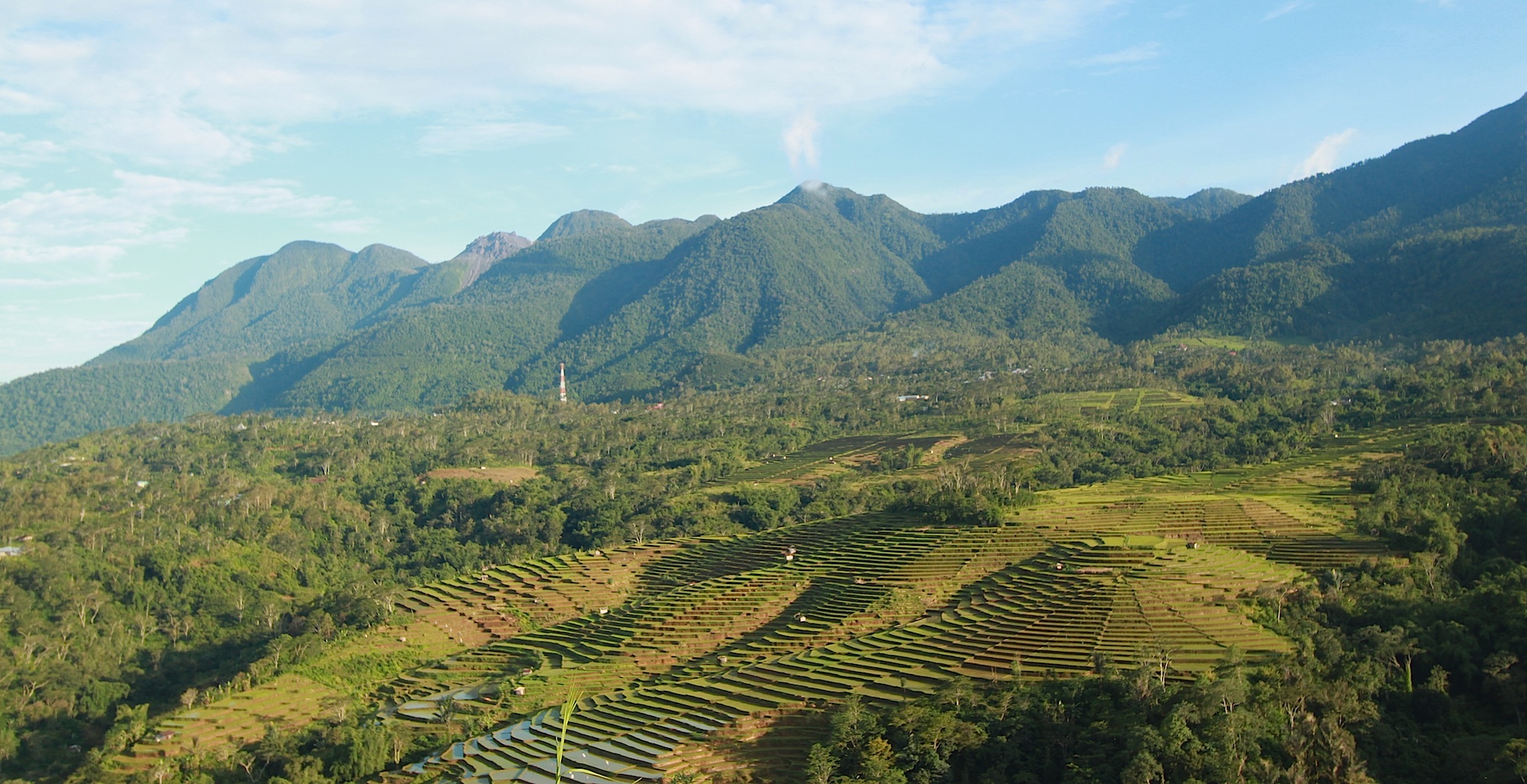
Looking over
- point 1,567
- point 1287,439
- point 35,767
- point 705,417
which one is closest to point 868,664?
point 35,767

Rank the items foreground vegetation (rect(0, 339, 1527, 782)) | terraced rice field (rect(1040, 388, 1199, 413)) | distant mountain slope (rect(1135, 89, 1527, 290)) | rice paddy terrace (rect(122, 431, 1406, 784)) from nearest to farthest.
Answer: foreground vegetation (rect(0, 339, 1527, 782)), rice paddy terrace (rect(122, 431, 1406, 784)), terraced rice field (rect(1040, 388, 1199, 413)), distant mountain slope (rect(1135, 89, 1527, 290))

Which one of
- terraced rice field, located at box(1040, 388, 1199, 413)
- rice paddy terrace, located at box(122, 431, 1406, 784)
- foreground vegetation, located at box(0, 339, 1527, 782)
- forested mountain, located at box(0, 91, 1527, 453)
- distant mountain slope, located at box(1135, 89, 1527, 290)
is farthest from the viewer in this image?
distant mountain slope, located at box(1135, 89, 1527, 290)

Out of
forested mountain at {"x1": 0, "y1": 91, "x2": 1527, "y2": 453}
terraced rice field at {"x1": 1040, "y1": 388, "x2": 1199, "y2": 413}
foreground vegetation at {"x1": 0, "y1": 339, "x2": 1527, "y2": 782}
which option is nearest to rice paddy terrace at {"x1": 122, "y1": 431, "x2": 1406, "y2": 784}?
foreground vegetation at {"x1": 0, "y1": 339, "x2": 1527, "y2": 782}

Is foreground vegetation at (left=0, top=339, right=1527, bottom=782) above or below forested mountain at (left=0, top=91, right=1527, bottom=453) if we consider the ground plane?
below

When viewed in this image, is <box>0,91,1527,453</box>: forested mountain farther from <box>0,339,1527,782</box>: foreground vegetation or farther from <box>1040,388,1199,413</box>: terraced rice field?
<box>1040,388,1199,413</box>: terraced rice field

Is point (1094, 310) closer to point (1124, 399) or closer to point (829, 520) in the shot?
point (1124, 399)

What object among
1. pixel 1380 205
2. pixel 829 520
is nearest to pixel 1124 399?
pixel 829 520

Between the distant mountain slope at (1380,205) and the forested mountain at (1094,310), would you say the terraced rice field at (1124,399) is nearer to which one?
the forested mountain at (1094,310)

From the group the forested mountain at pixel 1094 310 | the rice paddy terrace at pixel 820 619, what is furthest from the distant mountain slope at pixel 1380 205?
the rice paddy terrace at pixel 820 619
